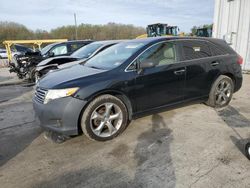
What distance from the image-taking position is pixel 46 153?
3076 millimetres

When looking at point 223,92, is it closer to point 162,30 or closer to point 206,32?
point 162,30

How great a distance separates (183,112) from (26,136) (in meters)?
3.03

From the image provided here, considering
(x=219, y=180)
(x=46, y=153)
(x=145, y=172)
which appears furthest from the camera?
(x=46, y=153)

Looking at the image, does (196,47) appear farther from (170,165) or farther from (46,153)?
(46,153)

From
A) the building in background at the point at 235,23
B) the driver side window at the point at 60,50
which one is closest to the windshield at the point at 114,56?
the driver side window at the point at 60,50

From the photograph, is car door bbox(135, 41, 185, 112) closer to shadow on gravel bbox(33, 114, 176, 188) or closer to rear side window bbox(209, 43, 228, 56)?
shadow on gravel bbox(33, 114, 176, 188)

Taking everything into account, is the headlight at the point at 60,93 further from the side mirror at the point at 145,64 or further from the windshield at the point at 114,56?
the side mirror at the point at 145,64

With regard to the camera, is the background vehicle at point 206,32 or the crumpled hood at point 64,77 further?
the background vehicle at point 206,32

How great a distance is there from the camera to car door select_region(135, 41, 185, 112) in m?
3.55

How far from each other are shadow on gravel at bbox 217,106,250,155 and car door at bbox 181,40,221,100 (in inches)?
22.3

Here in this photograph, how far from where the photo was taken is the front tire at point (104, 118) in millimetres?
3170

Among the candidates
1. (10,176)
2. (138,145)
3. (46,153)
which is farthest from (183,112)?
(10,176)

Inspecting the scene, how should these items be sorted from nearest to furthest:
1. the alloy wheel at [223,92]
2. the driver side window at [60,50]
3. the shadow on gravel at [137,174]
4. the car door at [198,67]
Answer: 1. the shadow on gravel at [137,174]
2. the car door at [198,67]
3. the alloy wheel at [223,92]
4. the driver side window at [60,50]

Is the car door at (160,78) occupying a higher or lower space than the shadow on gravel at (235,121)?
higher
